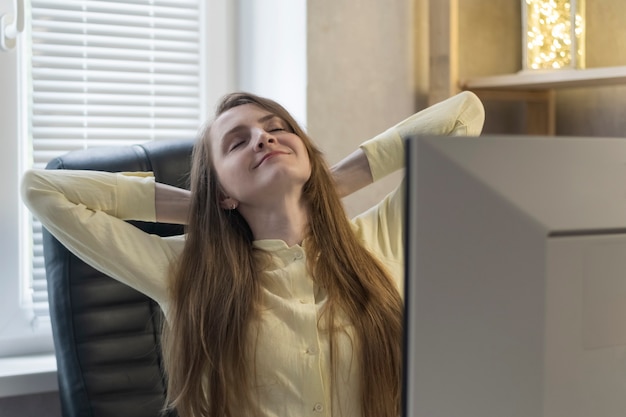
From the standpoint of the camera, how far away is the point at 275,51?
220 centimetres

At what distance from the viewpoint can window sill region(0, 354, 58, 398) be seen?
1.91 meters

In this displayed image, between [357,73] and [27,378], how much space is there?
3.40 feet

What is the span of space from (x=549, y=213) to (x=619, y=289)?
0.06m

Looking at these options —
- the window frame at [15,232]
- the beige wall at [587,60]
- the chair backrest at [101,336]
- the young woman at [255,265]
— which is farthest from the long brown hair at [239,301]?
the beige wall at [587,60]

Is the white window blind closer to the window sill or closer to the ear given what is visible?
the window sill

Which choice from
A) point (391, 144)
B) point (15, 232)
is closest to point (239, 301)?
point (391, 144)

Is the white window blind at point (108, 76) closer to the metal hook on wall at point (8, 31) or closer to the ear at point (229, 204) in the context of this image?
the metal hook on wall at point (8, 31)

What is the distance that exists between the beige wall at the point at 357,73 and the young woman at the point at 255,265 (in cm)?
52

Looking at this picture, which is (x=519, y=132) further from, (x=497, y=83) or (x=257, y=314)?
(x=257, y=314)

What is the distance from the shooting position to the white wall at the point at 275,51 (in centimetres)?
210

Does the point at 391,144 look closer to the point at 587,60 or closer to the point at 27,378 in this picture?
the point at 587,60

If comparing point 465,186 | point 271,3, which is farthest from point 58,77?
point 465,186

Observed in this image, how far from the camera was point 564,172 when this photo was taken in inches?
19.7

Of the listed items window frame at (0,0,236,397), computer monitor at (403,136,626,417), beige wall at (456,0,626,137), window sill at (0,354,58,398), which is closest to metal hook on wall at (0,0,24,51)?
window frame at (0,0,236,397)
